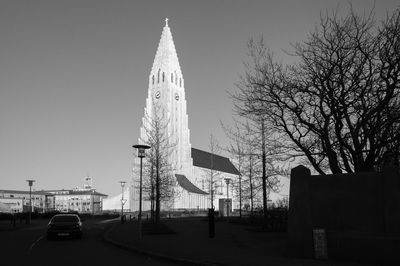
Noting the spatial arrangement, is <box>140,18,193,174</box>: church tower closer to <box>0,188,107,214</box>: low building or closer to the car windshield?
<box>0,188,107,214</box>: low building

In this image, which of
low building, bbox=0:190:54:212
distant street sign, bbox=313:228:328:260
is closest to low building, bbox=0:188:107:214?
low building, bbox=0:190:54:212

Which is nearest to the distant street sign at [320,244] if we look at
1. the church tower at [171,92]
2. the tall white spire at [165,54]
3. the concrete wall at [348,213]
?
the concrete wall at [348,213]

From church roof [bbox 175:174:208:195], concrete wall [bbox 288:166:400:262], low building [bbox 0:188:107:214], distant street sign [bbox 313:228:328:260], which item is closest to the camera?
concrete wall [bbox 288:166:400:262]

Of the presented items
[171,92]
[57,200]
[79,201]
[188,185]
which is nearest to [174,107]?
[171,92]

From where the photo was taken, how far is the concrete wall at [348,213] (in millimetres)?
11594

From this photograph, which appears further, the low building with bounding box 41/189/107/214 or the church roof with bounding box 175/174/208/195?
the low building with bounding box 41/189/107/214

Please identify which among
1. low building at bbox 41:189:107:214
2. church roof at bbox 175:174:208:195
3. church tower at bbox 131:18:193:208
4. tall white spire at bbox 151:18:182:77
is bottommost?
low building at bbox 41:189:107:214

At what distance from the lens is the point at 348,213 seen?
12.7m

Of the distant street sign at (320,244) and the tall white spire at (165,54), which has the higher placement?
the tall white spire at (165,54)

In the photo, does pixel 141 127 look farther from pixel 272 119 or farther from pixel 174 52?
pixel 272 119

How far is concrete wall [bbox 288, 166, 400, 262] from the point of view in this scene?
1159 cm

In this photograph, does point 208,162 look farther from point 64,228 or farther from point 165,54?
point 64,228

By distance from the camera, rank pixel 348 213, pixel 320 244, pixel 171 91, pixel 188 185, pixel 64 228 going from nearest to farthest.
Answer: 1. pixel 320 244
2. pixel 348 213
3. pixel 64 228
4. pixel 188 185
5. pixel 171 91

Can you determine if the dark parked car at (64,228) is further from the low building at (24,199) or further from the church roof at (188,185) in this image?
the low building at (24,199)
